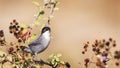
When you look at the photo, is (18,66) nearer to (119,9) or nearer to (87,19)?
(87,19)

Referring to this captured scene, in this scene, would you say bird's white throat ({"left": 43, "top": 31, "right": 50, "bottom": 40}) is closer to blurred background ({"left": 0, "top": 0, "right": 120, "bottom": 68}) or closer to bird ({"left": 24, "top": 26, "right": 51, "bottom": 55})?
bird ({"left": 24, "top": 26, "right": 51, "bottom": 55})

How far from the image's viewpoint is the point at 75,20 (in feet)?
3.81

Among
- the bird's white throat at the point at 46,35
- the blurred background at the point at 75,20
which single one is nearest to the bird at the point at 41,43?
the bird's white throat at the point at 46,35

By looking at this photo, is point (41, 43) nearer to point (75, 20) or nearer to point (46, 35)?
point (46, 35)

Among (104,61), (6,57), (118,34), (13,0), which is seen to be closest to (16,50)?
(6,57)

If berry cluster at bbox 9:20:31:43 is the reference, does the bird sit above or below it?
below

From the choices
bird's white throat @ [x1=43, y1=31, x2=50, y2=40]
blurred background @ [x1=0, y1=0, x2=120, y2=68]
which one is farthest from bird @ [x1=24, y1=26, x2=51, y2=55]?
blurred background @ [x1=0, y1=0, x2=120, y2=68]

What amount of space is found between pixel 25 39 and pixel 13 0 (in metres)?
0.32

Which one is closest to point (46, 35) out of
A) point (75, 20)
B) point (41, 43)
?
point (41, 43)

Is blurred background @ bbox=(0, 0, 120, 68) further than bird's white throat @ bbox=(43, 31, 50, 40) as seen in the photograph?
Yes

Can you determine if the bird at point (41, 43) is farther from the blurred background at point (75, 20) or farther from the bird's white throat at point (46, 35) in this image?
the blurred background at point (75, 20)

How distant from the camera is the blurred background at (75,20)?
1107mm

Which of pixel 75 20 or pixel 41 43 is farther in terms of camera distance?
pixel 75 20

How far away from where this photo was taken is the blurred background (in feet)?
3.63
